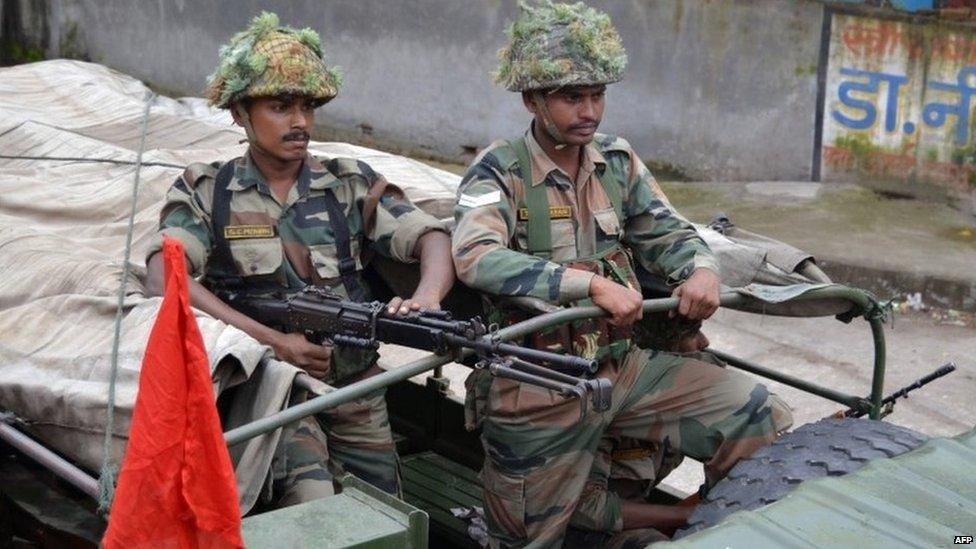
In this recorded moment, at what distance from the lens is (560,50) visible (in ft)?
13.3

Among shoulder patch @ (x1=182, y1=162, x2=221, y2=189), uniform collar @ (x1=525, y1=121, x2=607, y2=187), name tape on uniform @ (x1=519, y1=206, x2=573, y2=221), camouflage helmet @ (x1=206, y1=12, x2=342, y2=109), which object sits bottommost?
name tape on uniform @ (x1=519, y1=206, x2=573, y2=221)

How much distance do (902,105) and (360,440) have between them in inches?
263

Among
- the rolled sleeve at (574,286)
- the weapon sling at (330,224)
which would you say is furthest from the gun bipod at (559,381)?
the weapon sling at (330,224)

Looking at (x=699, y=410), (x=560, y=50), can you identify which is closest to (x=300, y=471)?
(x=699, y=410)

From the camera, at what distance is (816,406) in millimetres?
7301

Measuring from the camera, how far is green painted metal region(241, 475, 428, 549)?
2.94 meters

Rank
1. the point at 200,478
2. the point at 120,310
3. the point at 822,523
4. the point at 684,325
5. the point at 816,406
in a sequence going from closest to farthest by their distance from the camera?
the point at 200,478 < the point at 822,523 < the point at 120,310 < the point at 684,325 < the point at 816,406

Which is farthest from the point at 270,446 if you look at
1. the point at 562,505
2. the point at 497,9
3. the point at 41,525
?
the point at 497,9

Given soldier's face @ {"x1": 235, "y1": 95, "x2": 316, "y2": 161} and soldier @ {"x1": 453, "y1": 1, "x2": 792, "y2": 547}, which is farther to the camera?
soldier's face @ {"x1": 235, "y1": 95, "x2": 316, "y2": 161}

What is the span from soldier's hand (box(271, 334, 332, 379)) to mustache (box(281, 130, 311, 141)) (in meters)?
0.63

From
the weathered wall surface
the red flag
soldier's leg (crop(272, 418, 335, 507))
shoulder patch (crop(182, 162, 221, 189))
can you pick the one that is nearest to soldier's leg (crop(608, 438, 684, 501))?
soldier's leg (crop(272, 418, 335, 507))

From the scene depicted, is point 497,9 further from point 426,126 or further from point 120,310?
point 120,310

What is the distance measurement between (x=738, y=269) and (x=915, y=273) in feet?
15.3

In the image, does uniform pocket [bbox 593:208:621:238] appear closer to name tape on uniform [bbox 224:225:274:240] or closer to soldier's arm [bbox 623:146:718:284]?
soldier's arm [bbox 623:146:718:284]
